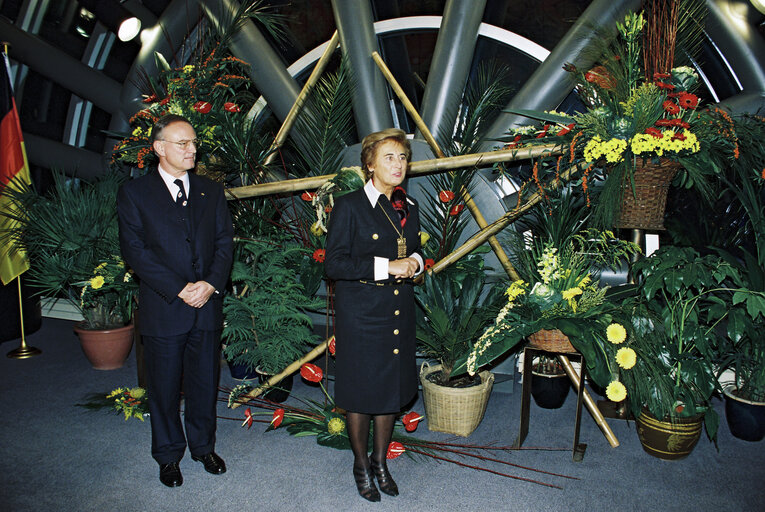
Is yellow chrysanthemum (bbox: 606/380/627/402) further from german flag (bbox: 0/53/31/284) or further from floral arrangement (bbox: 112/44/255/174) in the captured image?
german flag (bbox: 0/53/31/284)

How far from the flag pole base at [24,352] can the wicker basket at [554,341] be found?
4346 millimetres

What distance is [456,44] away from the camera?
470 cm

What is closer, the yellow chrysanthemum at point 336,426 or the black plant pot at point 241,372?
the yellow chrysanthemum at point 336,426

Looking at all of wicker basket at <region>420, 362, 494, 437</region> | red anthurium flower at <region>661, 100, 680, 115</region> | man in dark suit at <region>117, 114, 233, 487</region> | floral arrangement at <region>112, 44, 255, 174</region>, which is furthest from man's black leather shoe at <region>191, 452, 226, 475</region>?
red anthurium flower at <region>661, 100, 680, 115</region>

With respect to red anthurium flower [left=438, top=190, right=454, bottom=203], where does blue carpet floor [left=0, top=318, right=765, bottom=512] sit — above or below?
below

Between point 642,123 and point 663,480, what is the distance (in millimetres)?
1772

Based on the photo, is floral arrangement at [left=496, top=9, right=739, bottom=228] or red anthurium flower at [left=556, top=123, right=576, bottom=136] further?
red anthurium flower at [left=556, top=123, right=576, bottom=136]

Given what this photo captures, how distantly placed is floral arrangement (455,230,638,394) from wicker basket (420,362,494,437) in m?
0.32

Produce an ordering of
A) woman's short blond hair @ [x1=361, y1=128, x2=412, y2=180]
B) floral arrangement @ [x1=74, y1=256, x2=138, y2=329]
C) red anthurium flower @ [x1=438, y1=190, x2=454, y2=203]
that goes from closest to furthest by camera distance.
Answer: woman's short blond hair @ [x1=361, y1=128, x2=412, y2=180], red anthurium flower @ [x1=438, y1=190, x2=454, y2=203], floral arrangement @ [x1=74, y1=256, x2=138, y2=329]

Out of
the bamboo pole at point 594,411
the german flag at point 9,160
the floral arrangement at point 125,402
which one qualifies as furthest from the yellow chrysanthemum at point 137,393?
the bamboo pole at point 594,411

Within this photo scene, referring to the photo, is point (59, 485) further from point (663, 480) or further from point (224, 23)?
point (224, 23)

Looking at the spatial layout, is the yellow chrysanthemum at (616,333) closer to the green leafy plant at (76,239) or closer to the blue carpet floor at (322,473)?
the blue carpet floor at (322,473)

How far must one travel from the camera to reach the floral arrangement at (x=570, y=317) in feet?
9.23

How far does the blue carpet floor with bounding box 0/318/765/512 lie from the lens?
2.62 m
